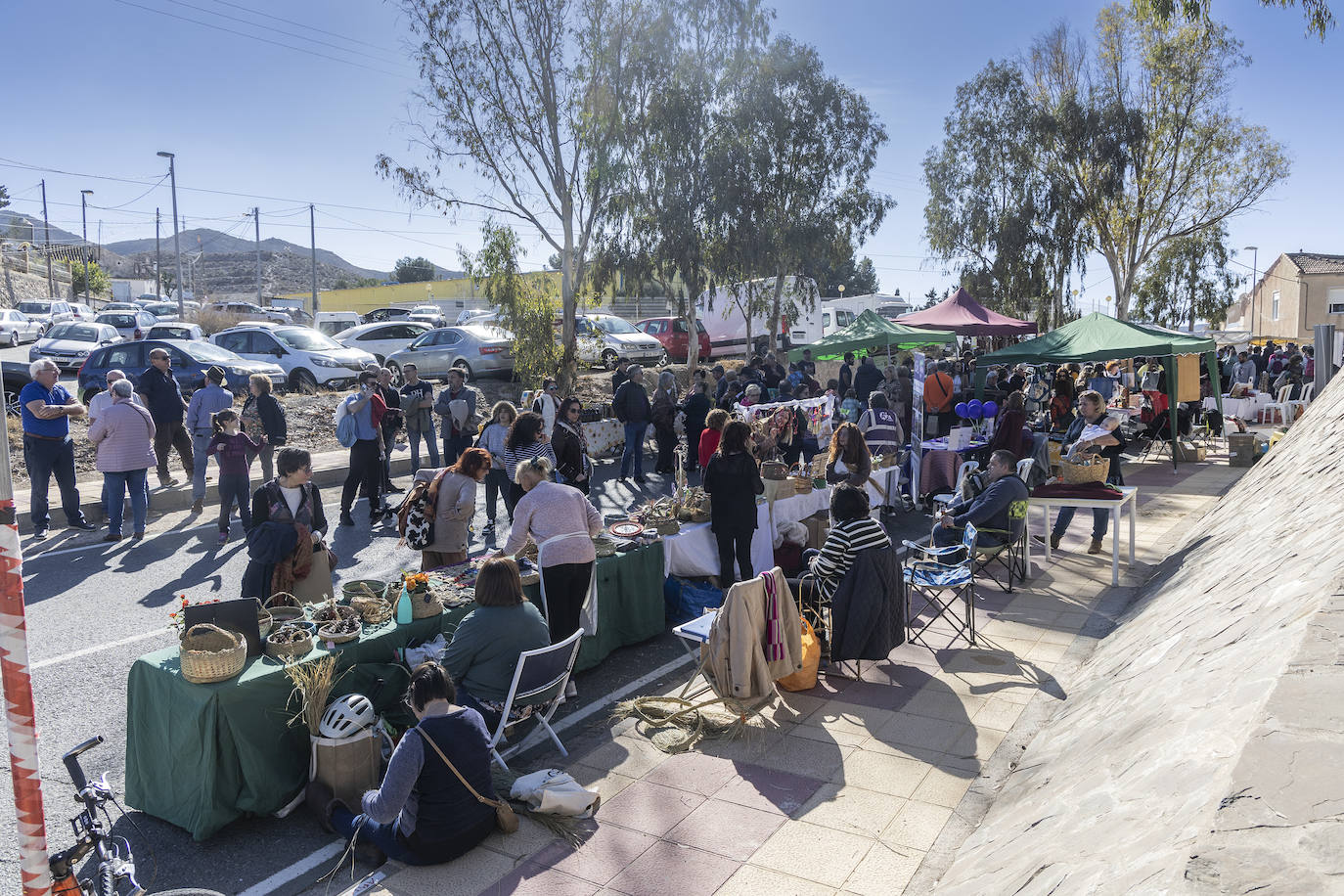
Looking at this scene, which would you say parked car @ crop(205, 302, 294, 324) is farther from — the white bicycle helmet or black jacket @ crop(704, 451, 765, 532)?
the white bicycle helmet

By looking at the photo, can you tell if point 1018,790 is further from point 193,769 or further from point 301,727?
point 193,769

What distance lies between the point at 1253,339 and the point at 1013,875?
136 ft

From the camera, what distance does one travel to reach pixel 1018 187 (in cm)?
3244

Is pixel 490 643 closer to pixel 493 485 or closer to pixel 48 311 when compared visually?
pixel 493 485

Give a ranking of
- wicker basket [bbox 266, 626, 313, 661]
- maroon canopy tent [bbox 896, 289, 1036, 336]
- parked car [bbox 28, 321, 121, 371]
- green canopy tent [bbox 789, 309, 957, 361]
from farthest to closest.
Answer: parked car [bbox 28, 321, 121, 371]
maroon canopy tent [bbox 896, 289, 1036, 336]
green canopy tent [bbox 789, 309, 957, 361]
wicker basket [bbox 266, 626, 313, 661]

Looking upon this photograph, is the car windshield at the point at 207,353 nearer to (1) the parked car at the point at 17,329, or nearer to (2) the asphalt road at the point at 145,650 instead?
(2) the asphalt road at the point at 145,650

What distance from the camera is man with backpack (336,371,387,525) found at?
427 inches

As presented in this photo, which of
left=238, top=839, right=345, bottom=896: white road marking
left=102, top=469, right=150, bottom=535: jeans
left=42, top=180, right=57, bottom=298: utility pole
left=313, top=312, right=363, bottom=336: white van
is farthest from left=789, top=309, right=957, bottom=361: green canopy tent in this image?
left=42, top=180, right=57, bottom=298: utility pole

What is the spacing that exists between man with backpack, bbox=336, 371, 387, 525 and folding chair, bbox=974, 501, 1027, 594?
6987 mm

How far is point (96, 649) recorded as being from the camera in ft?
22.3

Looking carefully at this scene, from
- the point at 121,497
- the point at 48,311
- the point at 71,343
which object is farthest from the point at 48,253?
the point at 121,497

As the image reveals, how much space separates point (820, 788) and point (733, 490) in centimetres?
301

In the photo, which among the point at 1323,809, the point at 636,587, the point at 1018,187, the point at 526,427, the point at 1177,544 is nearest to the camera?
the point at 1323,809

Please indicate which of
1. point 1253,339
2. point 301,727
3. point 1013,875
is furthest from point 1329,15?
point 1253,339
